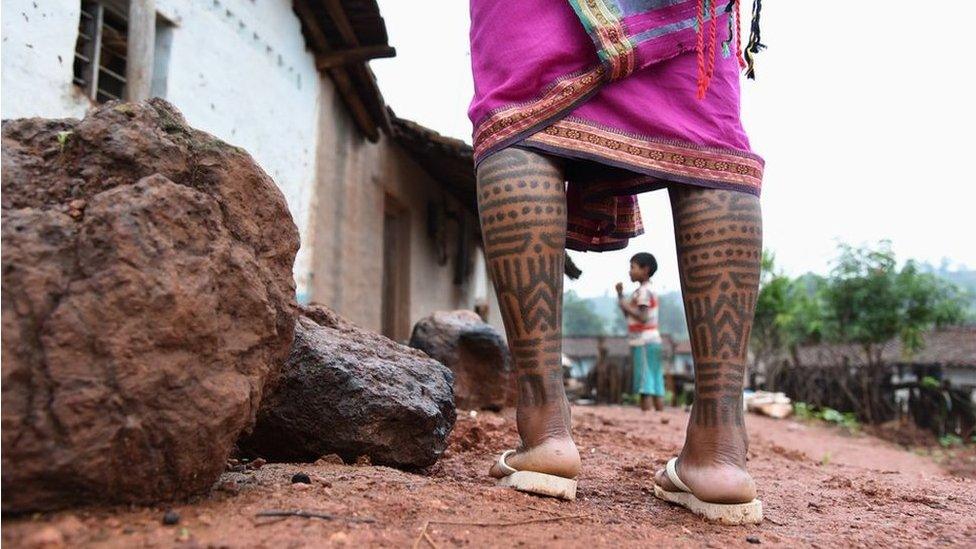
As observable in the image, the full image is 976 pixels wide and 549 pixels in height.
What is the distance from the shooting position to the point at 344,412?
194 centimetres

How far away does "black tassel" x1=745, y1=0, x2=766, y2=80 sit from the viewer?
193cm

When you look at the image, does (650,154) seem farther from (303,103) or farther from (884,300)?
(884,300)

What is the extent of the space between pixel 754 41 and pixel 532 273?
0.93 metres

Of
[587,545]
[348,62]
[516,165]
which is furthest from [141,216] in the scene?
[348,62]

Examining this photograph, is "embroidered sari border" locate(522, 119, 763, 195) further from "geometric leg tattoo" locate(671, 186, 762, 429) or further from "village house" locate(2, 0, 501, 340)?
"village house" locate(2, 0, 501, 340)

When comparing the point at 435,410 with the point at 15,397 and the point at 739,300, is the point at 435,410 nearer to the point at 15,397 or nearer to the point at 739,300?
the point at 739,300

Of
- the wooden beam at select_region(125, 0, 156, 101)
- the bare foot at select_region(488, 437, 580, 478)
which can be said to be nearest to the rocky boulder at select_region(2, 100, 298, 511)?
the bare foot at select_region(488, 437, 580, 478)

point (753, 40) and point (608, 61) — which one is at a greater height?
point (753, 40)

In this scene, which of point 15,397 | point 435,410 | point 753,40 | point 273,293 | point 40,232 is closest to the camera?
point 15,397

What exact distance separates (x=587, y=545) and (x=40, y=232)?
1018mm

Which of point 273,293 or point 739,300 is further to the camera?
point 739,300

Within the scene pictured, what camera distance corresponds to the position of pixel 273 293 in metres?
1.44

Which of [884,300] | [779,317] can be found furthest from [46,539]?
[779,317]

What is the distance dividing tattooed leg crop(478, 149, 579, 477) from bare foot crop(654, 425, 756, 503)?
26 cm
